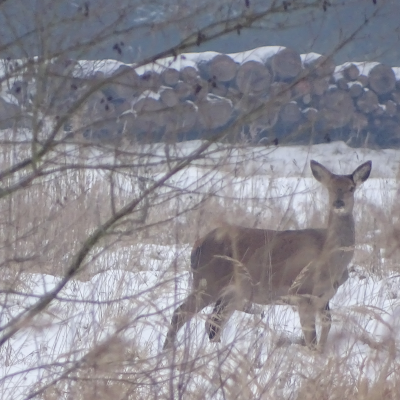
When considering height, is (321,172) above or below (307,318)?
above

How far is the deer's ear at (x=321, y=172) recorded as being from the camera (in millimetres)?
5695

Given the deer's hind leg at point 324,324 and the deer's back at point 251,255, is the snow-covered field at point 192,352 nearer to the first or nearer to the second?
the deer's hind leg at point 324,324

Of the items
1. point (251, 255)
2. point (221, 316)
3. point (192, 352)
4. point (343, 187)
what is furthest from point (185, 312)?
point (343, 187)

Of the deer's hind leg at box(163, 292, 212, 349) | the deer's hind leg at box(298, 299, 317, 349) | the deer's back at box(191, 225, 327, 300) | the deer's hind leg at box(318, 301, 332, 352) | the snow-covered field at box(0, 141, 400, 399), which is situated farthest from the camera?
the deer's back at box(191, 225, 327, 300)

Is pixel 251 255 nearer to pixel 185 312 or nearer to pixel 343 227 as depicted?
pixel 343 227

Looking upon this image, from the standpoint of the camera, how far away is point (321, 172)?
5762 millimetres

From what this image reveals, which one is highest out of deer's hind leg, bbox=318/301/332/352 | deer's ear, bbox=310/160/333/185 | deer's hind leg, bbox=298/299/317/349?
deer's ear, bbox=310/160/333/185

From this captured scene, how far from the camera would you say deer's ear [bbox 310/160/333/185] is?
18.7 feet

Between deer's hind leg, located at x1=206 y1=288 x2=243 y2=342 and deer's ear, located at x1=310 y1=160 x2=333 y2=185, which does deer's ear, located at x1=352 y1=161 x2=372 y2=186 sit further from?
deer's hind leg, located at x1=206 y1=288 x2=243 y2=342

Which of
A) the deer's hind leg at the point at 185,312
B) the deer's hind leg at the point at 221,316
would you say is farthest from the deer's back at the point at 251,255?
the deer's hind leg at the point at 221,316

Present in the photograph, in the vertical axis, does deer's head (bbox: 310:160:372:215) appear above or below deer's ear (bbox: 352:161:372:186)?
below

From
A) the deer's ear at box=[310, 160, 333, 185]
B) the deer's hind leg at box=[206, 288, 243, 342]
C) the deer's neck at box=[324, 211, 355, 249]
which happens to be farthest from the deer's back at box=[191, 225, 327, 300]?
the deer's hind leg at box=[206, 288, 243, 342]

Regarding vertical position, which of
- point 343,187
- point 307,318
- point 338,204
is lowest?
point 307,318

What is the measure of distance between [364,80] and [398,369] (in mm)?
11970
